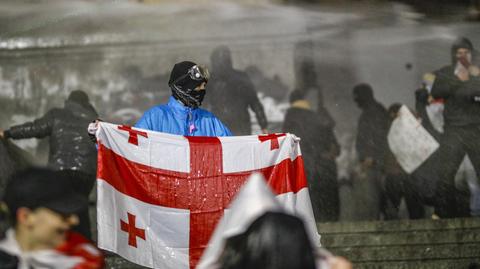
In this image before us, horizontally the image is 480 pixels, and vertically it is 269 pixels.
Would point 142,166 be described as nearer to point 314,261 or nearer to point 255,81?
point 314,261

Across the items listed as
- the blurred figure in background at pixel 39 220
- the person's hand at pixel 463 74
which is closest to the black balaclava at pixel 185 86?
the blurred figure in background at pixel 39 220

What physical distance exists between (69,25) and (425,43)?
5.40 meters

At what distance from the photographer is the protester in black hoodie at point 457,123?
452 inches

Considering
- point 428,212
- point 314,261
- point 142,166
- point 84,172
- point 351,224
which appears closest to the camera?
point 314,261

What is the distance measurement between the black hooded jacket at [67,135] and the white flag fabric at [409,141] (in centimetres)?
367

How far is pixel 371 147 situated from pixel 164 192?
6024mm

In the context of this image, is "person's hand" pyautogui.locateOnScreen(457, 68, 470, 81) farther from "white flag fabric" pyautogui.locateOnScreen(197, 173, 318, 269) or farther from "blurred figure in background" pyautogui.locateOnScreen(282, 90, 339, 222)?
"white flag fabric" pyautogui.locateOnScreen(197, 173, 318, 269)

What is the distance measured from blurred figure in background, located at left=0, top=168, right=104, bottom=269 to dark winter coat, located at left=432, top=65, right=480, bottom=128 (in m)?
7.20

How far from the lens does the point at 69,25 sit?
52.0 feet

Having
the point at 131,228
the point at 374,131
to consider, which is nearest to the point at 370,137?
the point at 374,131

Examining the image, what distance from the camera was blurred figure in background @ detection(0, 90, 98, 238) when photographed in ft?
35.4

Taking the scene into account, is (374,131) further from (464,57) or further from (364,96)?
(464,57)

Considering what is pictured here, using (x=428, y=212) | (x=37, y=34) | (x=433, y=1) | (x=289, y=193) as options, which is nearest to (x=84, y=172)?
(x=289, y=193)

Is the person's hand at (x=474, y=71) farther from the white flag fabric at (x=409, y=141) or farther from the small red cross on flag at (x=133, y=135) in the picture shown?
the small red cross on flag at (x=133, y=135)
